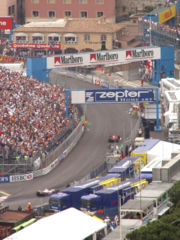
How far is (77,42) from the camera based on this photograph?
127 m

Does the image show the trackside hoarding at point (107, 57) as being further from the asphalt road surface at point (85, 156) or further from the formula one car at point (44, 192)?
the formula one car at point (44, 192)

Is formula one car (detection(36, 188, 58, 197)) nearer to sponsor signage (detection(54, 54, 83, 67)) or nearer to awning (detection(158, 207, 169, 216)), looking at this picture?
awning (detection(158, 207, 169, 216))

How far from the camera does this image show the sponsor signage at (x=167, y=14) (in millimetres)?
128988

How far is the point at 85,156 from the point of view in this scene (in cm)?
8544

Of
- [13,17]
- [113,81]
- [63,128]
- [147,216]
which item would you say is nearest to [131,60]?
[113,81]

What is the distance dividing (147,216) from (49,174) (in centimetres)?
1962

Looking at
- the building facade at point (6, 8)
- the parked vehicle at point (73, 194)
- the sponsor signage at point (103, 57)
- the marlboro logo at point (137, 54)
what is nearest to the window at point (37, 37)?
the building facade at point (6, 8)

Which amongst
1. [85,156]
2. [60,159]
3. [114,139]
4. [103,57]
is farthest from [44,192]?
[103,57]

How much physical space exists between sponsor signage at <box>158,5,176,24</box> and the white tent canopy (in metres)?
69.2

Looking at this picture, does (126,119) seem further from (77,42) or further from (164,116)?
(77,42)

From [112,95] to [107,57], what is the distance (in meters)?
12.9

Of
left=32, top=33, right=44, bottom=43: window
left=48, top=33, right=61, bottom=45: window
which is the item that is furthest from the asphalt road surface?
left=32, top=33, right=44, bottom=43: window

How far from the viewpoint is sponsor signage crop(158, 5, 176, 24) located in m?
129

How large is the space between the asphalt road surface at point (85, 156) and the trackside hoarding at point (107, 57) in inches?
162
